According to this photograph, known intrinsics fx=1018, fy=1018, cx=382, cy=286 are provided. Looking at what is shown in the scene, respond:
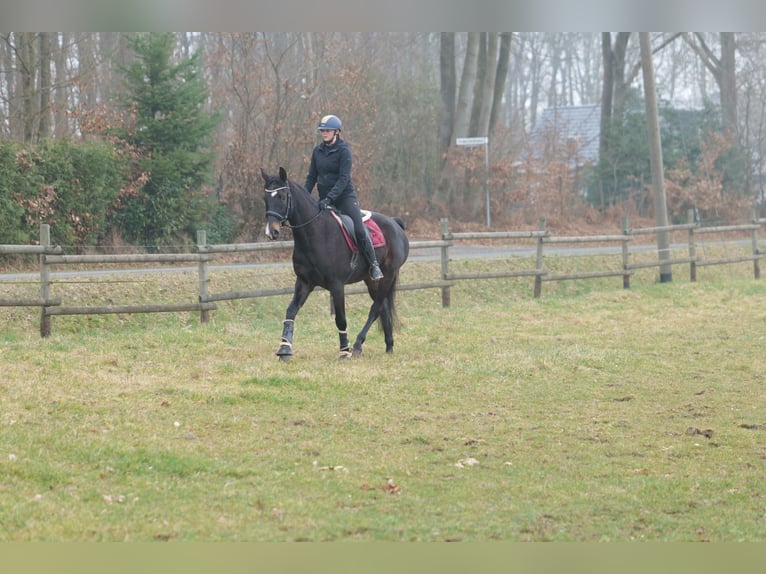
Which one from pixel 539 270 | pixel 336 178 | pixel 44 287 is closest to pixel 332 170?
pixel 336 178

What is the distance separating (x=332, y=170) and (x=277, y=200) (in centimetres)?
105

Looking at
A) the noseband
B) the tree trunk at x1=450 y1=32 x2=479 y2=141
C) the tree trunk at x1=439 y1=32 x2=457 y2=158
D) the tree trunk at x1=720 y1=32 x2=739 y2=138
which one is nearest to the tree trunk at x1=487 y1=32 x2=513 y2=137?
the tree trunk at x1=450 y1=32 x2=479 y2=141

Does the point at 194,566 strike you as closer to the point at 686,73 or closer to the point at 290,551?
the point at 290,551

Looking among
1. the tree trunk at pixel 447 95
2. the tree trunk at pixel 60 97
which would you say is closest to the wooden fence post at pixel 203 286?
the tree trunk at pixel 60 97

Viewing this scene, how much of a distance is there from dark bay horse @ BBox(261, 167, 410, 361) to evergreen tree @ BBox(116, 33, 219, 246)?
12.4 metres

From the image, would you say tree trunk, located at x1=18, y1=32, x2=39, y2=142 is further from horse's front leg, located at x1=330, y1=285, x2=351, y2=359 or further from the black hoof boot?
horse's front leg, located at x1=330, y1=285, x2=351, y2=359

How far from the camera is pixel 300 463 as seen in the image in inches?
288

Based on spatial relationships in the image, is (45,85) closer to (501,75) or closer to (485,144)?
(485,144)

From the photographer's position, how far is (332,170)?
1221 centimetres

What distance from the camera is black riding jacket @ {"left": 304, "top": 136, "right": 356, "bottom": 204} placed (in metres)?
12.1

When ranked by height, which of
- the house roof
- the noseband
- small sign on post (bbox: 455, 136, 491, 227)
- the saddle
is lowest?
the saddle

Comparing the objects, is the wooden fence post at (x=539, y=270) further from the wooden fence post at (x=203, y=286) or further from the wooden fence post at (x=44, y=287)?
the wooden fence post at (x=44, y=287)

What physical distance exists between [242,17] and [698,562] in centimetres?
337

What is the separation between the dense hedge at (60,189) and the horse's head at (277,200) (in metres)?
10.5
